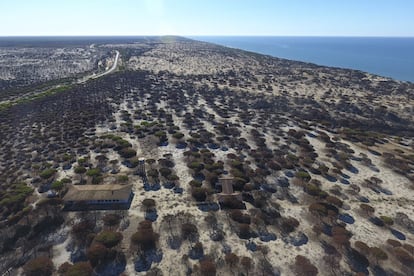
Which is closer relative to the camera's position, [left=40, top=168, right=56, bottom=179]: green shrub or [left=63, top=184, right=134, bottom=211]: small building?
[left=63, top=184, right=134, bottom=211]: small building

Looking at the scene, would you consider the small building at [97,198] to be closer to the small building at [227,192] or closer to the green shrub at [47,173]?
the green shrub at [47,173]

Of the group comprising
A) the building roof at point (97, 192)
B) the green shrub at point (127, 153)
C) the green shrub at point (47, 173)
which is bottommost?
the green shrub at point (127, 153)

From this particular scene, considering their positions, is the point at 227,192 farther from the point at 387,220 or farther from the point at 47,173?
the point at 47,173

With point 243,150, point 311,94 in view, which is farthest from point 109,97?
point 311,94

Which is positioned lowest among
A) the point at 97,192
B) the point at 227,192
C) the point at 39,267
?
the point at 227,192

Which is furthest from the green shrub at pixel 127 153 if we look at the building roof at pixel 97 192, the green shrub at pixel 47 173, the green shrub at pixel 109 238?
the green shrub at pixel 109 238

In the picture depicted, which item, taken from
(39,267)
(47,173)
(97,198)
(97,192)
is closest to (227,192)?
(97,198)

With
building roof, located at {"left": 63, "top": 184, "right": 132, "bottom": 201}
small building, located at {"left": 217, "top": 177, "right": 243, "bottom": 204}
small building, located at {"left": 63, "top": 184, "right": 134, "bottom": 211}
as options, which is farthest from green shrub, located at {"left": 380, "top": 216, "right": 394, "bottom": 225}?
building roof, located at {"left": 63, "top": 184, "right": 132, "bottom": 201}

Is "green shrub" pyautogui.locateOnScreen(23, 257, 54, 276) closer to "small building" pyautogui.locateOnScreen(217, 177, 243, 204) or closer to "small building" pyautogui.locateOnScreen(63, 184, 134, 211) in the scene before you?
"small building" pyautogui.locateOnScreen(63, 184, 134, 211)
